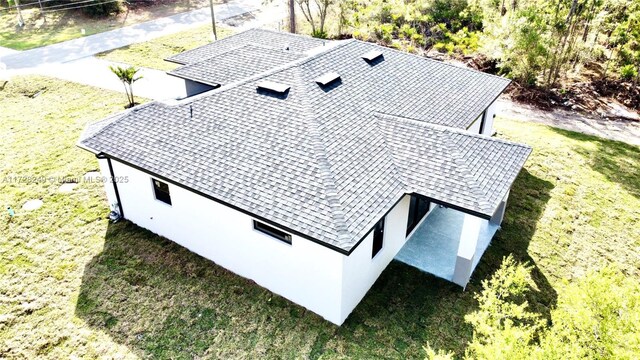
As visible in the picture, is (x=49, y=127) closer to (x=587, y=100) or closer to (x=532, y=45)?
(x=532, y=45)

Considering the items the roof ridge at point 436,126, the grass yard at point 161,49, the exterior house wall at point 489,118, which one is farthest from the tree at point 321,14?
the roof ridge at point 436,126

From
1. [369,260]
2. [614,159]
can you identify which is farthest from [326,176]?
[614,159]

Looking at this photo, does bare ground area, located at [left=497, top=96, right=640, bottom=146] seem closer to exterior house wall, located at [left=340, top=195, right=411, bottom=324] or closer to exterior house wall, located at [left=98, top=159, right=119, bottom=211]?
exterior house wall, located at [left=340, top=195, right=411, bottom=324]

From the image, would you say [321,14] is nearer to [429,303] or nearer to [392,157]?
[392,157]

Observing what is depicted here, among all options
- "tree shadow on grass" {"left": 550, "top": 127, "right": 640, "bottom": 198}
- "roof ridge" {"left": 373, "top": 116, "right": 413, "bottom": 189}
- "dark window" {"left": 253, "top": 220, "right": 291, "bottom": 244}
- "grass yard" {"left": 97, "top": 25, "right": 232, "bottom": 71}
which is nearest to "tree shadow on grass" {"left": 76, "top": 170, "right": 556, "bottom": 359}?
"dark window" {"left": 253, "top": 220, "right": 291, "bottom": 244}

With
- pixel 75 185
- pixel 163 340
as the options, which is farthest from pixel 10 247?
pixel 163 340

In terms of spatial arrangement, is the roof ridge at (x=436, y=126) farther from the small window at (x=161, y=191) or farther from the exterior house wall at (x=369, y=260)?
the small window at (x=161, y=191)

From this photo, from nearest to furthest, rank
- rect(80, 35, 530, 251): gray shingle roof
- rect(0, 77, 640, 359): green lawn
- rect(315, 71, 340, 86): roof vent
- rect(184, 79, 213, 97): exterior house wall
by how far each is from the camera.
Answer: rect(80, 35, 530, 251): gray shingle roof
rect(0, 77, 640, 359): green lawn
rect(315, 71, 340, 86): roof vent
rect(184, 79, 213, 97): exterior house wall
